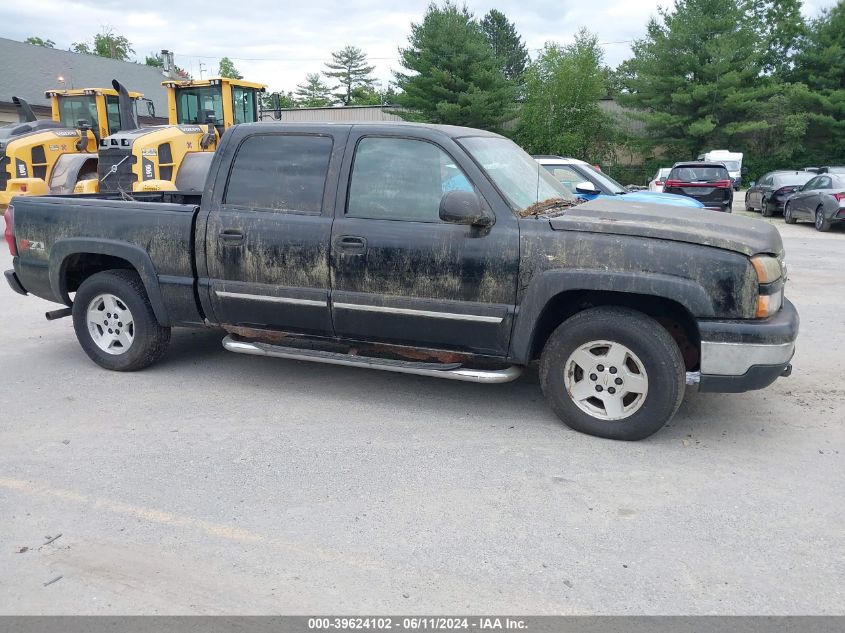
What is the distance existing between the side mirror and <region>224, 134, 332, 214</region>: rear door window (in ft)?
3.34

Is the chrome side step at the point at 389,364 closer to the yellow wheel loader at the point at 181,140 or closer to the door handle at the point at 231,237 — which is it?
the door handle at the point at 231,237

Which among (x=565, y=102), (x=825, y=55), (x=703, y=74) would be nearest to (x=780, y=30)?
(x=825, y=55)

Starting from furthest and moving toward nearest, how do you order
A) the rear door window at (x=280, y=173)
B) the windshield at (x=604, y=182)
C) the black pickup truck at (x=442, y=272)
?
the windshield at (x=604, y=182) < the rear door window at (x=280, y=173) < the black pickup truck at (x=442, y=272)

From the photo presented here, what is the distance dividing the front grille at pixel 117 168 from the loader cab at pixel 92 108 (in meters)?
2.60

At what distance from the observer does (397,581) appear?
318cm

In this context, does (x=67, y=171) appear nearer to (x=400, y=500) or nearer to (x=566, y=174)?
(x=566, y=174)

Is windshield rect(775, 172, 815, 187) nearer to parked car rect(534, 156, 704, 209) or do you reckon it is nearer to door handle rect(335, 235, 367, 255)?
parked car rect(534, 156, 704, 209)

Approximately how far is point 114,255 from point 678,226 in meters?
4.17

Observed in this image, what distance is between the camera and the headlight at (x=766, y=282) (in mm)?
4270

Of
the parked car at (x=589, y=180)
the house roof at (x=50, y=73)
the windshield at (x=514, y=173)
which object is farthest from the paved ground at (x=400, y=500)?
the house roof at (x=50, y=73)

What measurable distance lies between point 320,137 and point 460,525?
2.96 metres

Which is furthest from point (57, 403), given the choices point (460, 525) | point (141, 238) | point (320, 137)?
point (460, 525)

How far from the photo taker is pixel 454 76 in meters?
39.2

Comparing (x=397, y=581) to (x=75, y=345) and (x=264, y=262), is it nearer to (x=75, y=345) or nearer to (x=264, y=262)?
(x=264, y=262)
